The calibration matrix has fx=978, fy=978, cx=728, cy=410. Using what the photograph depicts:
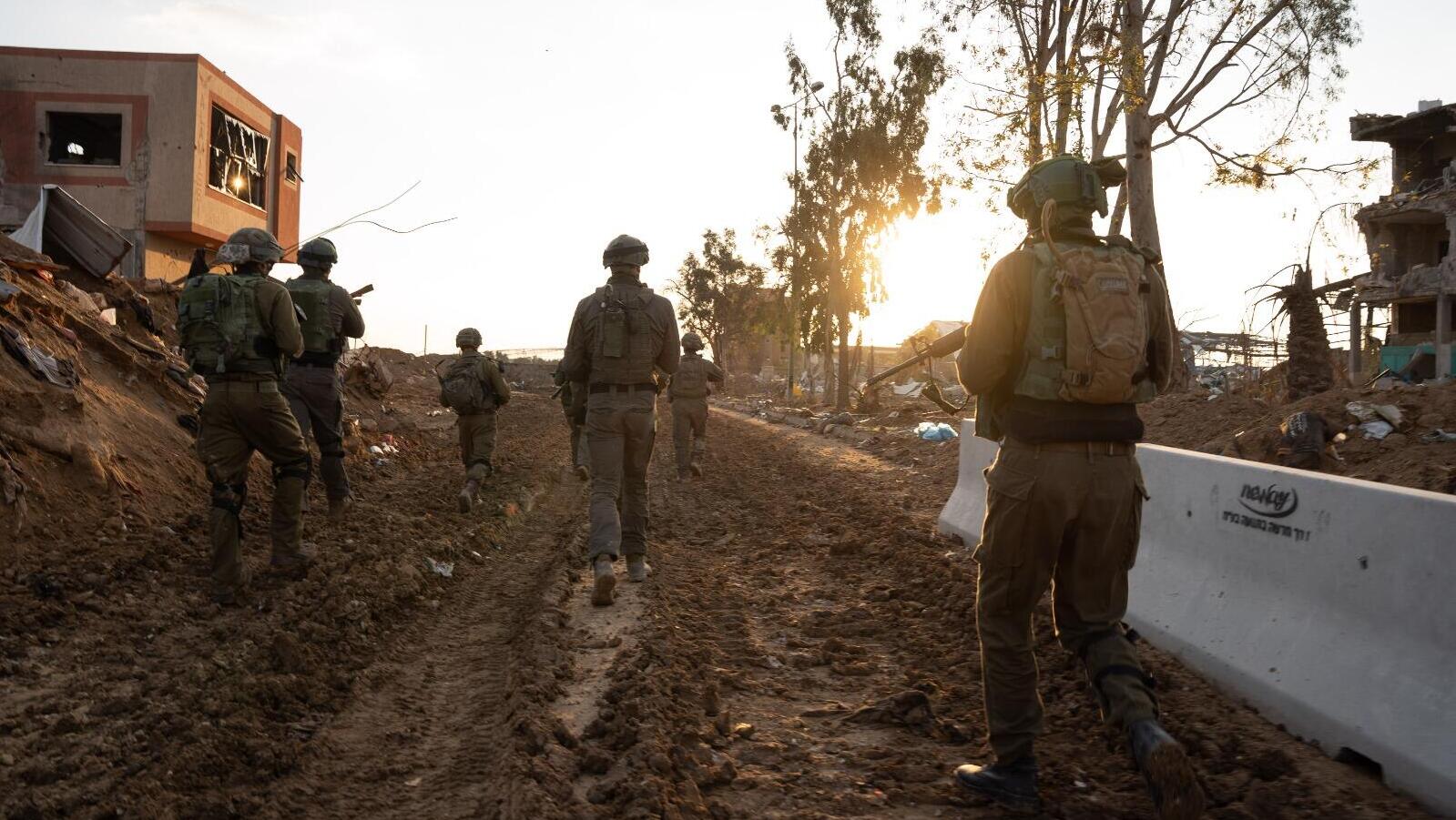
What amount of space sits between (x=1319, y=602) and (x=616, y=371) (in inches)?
157

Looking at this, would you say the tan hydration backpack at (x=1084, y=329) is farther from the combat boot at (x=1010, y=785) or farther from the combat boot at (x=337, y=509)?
the combat boot at (x=337, y=509)

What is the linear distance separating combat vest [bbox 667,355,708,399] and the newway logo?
8985 mm

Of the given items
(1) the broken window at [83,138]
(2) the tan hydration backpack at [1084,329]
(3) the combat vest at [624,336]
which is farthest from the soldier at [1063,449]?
(1) the broken window at [83,138]

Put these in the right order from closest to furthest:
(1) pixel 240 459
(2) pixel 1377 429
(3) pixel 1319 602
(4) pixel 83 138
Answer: (3) pixel 1319 602 < (1) pixel 240 459 < (2) pixel 1377 429 < (4) pixel 83 138

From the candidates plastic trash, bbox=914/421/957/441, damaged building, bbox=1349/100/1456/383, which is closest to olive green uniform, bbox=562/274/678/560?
plastic trash, bbox=914/421/957/441

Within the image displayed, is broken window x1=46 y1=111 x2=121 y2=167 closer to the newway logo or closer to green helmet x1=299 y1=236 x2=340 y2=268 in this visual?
green helmet x1=299 y1=236 x2=340 y2=268

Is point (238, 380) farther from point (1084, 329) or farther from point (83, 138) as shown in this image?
point (83, 138)

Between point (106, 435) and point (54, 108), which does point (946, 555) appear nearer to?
point (106, 435)

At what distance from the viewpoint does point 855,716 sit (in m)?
4.00

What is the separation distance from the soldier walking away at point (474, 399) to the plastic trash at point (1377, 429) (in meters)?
8.11

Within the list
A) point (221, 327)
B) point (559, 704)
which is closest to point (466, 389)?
point (221, 327)

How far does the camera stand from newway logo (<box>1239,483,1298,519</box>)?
3775 mm

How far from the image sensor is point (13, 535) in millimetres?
5738

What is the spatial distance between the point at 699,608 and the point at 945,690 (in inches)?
74.8
